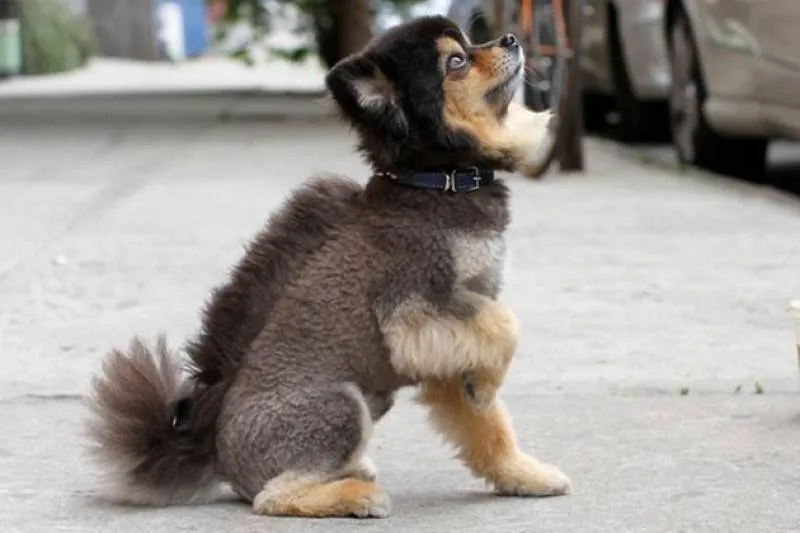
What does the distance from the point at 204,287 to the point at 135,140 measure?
820cm

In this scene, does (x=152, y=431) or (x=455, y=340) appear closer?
(x=455, y=340)

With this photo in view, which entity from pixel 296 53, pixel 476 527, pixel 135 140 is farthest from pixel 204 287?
pixel 296 53

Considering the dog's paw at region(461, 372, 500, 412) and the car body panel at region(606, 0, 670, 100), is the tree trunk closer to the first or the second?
the car body panel at region(606, 0, 670, 100)

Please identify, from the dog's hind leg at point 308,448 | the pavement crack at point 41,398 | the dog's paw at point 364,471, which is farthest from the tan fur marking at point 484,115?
the pavement crack at point 41,398

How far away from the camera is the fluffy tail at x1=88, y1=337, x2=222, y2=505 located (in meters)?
4.57

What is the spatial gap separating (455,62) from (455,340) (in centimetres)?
69

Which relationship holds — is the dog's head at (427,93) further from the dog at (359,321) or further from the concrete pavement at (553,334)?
the concrete pavement at (553,334)

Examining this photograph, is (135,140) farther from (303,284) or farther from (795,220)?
(303,284)

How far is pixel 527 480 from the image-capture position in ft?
15.5

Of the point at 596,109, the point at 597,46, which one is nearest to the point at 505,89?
the point at 597,46

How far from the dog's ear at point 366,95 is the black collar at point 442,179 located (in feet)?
0.41

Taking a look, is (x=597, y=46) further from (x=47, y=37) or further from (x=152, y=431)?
(x=47, y=37)

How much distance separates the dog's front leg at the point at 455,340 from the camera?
4.36 meters

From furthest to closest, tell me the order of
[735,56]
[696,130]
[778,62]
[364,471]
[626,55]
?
[626,55], [696,130], [735,56], [778,62], [364,471]
